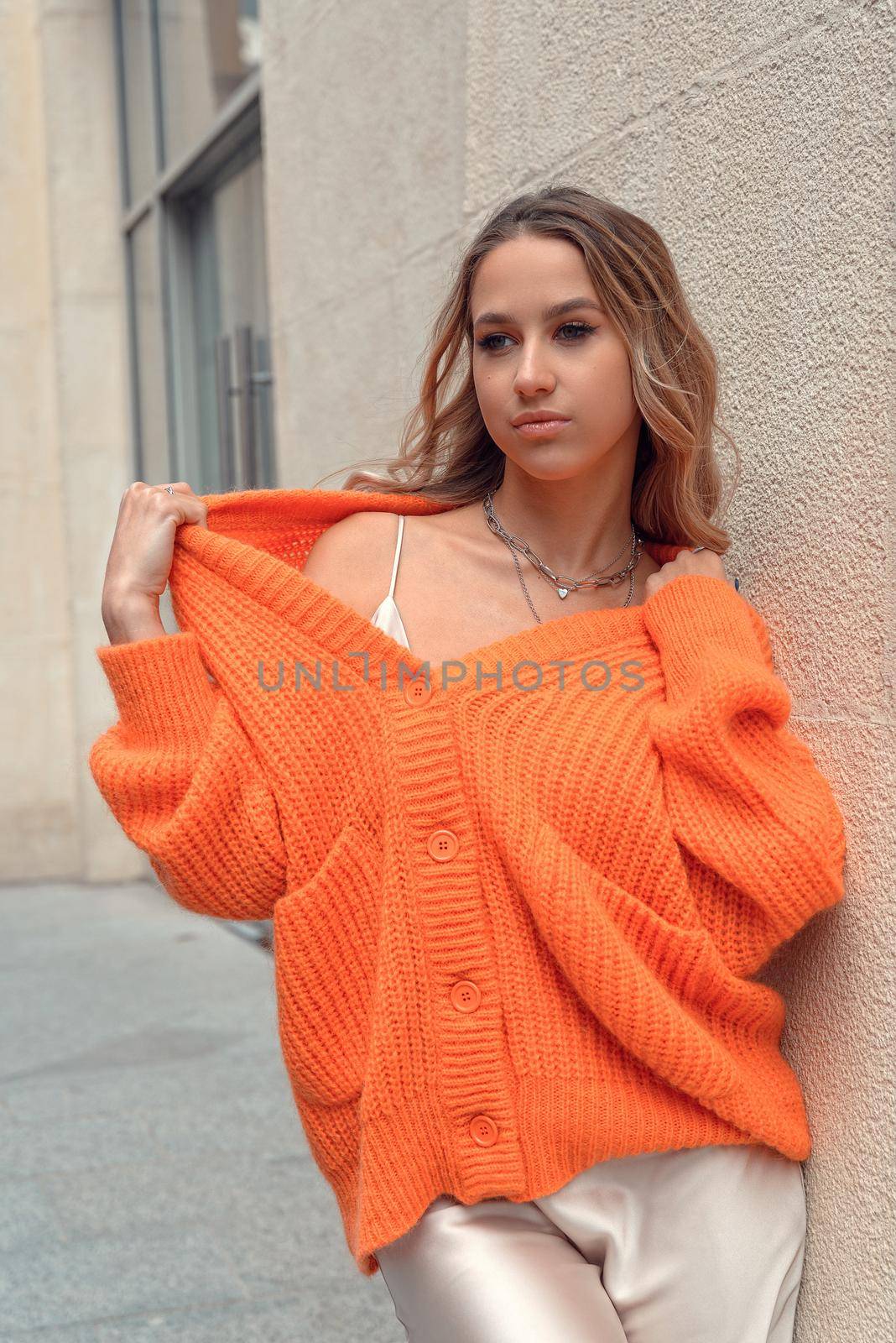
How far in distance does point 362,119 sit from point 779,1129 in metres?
3.18

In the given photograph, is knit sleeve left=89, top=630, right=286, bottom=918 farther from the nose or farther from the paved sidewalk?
the paved sidewalk

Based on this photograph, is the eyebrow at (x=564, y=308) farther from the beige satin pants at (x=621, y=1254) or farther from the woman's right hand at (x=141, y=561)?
the beige satin pants at (x=621, y=1254)

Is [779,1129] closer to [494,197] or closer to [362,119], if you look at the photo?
[494,197]

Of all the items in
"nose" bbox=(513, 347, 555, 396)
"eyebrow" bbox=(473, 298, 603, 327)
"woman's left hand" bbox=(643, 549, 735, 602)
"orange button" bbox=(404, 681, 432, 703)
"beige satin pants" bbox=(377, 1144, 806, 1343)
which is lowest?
"beige satin pants" bbox=(377, 1144, 806, 1343)

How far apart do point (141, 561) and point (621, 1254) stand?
3.54 ft

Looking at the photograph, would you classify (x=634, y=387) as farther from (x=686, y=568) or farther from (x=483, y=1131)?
(x=483, y=1131)

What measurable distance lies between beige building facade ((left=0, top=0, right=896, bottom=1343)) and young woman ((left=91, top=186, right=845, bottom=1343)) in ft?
0.36

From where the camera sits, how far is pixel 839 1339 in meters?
1.91

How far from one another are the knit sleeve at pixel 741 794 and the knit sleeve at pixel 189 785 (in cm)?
52

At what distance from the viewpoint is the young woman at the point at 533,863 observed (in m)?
1.73

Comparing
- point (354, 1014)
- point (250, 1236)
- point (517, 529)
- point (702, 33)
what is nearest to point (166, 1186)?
point (250, 1236)

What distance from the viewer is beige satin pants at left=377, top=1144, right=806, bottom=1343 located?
5.59 feet

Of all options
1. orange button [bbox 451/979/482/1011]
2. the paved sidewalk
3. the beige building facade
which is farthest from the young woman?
the paved sidewalk

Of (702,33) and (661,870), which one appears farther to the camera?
(702,33)
